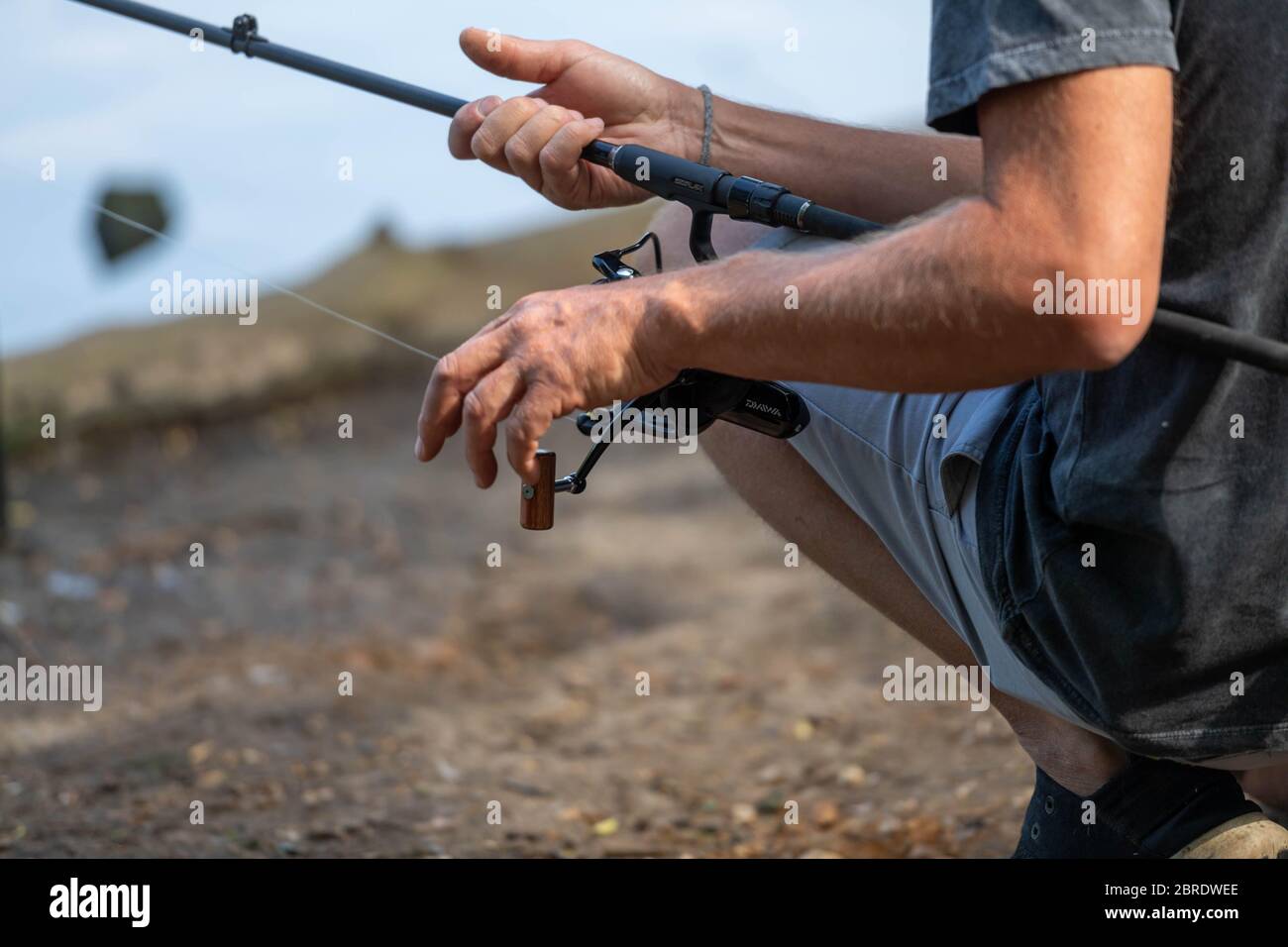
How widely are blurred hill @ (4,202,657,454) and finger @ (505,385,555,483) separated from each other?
4564 millimetres

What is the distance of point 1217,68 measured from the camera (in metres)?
1.47

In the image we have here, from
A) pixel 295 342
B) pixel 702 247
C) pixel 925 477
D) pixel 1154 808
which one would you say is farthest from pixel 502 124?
pixel 295 342

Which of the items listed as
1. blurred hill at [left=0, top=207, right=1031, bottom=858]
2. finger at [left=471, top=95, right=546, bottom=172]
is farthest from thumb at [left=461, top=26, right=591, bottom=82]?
blurred hill at [left=0, top=207, right=1031, bottom=858]

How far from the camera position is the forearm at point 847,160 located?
2096 millimetres

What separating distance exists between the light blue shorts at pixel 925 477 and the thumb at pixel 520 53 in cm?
55

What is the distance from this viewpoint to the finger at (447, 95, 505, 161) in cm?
203

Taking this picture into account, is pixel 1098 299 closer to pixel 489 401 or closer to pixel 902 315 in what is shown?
pixel 902 315

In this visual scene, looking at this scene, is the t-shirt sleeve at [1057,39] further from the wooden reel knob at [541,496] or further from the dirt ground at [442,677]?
the dirt ground at [442,677]

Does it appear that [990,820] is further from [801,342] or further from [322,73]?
[322,73]

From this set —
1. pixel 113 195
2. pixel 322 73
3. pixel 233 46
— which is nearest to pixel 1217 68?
pixel 322 73

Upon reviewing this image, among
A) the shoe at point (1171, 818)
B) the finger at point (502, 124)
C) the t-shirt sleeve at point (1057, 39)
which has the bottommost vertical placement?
the shoe at point (1171, 818)

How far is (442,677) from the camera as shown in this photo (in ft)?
13.4

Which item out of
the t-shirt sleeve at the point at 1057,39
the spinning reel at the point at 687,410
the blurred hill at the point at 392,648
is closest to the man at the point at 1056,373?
the t-shirt sleeve at the point at 1057,39

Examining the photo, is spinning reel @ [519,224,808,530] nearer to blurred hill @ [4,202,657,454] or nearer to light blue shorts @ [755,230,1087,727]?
light blue shorts @ [755,230,1087,727]
